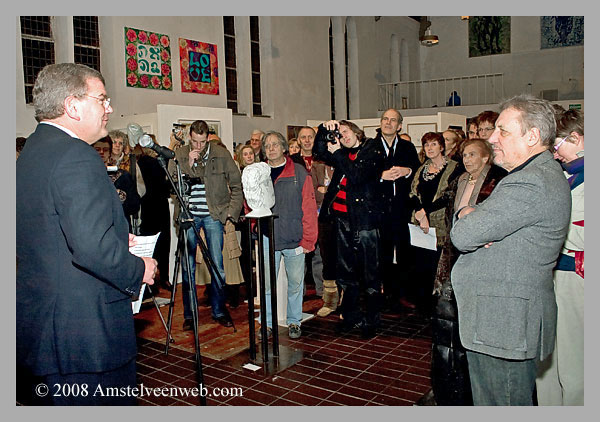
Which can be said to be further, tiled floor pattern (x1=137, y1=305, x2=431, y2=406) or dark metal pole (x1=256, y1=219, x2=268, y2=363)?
dark metal pole (x1=256, y1=219, x2=268, y2=363)

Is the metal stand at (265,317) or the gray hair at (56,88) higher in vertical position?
the gray hair at (56,88)

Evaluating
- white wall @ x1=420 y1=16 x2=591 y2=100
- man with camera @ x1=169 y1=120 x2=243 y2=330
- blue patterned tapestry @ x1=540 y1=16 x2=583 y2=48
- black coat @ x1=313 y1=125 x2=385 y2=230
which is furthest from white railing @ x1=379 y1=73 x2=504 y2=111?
black coat @ x1=313 y1=125 x2=385 y2=230

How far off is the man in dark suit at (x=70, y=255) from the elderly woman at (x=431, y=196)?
2.89 m

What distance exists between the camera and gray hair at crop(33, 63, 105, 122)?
5.99ft

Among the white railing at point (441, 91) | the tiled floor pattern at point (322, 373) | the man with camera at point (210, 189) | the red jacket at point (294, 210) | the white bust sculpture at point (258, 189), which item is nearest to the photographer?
the tiled floor pattern at point (322, 373)

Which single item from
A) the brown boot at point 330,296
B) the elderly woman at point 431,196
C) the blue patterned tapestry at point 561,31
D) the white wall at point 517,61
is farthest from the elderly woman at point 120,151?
the blue patterned tapestry at point 561,31

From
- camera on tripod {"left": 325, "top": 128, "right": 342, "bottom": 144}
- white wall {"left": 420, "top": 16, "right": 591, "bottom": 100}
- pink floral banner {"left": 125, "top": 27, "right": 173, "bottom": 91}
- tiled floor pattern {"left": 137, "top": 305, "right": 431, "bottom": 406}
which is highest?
white wall {"left": 420, "top": 16, "right": 591, "bottom": 100}

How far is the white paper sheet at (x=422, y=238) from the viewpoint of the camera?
167 inches

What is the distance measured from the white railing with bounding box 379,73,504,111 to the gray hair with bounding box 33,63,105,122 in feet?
48.2

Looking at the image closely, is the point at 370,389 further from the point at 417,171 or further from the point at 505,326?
the point at 417,171

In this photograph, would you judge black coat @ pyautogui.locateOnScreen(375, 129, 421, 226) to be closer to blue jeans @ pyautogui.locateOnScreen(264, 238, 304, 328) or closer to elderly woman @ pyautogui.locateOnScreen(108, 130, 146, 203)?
blue jeans @ pyautogui.locateOnScreen(264, 238, 304, 328)

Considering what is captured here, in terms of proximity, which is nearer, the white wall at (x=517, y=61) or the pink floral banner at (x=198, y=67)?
the pink floral banner at (x=198, y=67)

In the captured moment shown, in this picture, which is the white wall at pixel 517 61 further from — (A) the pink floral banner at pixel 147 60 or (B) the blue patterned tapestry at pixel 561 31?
(A) the pink floral banner at pixel 147 60

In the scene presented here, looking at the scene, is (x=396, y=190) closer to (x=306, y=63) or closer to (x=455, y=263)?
(x=455, y=263)
